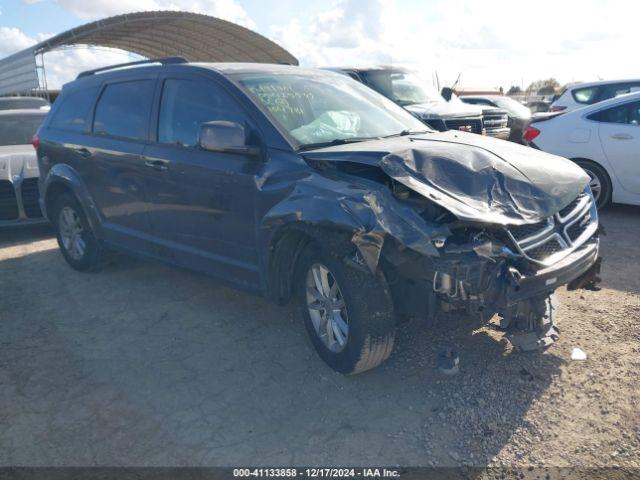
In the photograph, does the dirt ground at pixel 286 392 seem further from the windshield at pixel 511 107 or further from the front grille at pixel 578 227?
the windshield at pixel 511 107

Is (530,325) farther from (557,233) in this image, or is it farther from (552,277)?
(557,233)

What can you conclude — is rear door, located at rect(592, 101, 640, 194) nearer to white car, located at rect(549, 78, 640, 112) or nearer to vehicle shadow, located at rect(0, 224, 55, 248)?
white car, located at rect(549, 78, 640, 112)

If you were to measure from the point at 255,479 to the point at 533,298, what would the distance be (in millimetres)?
1805

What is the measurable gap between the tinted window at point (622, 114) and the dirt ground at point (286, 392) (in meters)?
3.09

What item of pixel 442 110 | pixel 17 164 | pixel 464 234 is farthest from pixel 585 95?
pixel 17 164

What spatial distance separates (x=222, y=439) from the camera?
311 centimetres

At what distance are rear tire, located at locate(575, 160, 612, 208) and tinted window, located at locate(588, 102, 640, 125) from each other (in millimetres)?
592

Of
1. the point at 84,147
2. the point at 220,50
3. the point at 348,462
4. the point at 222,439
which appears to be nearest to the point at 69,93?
the point at 84,147

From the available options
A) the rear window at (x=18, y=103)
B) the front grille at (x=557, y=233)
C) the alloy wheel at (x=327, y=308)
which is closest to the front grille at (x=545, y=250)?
the front grille at (x=557, y=233)

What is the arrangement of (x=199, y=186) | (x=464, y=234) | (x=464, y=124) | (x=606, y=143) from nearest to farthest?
(x=464, y=234) < (x=199, y=186) < (x=606, y=143) < (x=464, y=124)

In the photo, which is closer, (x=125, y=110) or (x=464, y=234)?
(x=464, y=234)

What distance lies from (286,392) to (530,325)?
5.02 feet

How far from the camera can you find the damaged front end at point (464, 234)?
3.03 m

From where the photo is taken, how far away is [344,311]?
3574 millimetres
